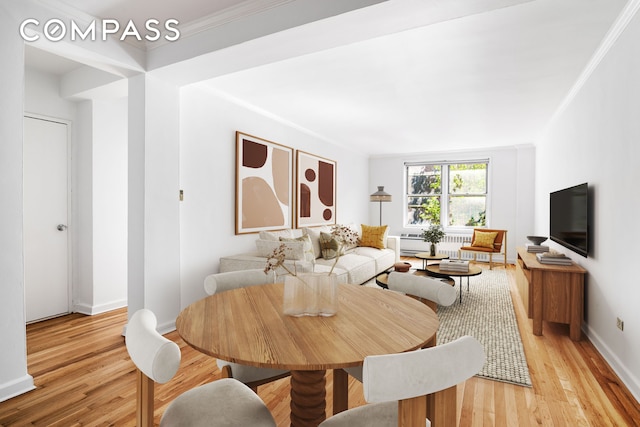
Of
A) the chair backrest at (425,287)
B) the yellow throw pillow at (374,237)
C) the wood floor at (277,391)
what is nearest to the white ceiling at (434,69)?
the chair backrest at (425,287)

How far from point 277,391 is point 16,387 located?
5.34 ft

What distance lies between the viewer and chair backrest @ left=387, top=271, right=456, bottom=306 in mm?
1670

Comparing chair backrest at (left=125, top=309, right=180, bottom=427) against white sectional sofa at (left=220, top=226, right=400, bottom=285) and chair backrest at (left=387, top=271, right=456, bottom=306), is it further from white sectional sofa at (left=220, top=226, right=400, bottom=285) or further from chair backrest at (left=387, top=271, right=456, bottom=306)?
white sectional sofa at (left=220, top=226, right=400, bottom=285)

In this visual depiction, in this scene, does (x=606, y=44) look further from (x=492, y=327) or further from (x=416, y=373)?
(x=416, y=373)

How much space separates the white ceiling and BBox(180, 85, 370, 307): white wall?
266mm

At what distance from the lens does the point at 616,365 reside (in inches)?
98.7

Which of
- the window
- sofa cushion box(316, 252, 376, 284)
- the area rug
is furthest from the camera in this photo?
the window

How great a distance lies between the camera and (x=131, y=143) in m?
3.12

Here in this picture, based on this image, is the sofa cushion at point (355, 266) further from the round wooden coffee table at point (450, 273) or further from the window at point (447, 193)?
the window at point (447, 193)

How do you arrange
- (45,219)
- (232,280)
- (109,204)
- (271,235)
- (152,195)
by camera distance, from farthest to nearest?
(271,235), (109,204), (45,219), (152,195), (232,280)

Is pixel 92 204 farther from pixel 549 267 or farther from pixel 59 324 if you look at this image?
pixel 549 267

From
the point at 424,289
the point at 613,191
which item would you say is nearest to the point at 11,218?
the point at 424,289

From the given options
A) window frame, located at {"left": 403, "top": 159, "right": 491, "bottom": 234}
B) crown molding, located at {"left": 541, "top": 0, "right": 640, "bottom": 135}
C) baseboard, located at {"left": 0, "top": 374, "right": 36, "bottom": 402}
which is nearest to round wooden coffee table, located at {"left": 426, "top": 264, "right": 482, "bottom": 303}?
crown molding, located at {"left": 541, "top": 0, "right": 640, "bottom": 135}

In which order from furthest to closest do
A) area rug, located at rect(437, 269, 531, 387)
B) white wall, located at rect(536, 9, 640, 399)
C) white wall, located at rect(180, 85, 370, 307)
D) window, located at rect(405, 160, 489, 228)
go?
window, located at rect(405, 160, 489, 228) < white wall, located at rect(180, 85, 370, 307) < area rug, located at rect(437, 269, 531, 387) < white wall, located at rect(536, 9, 640, 399)
